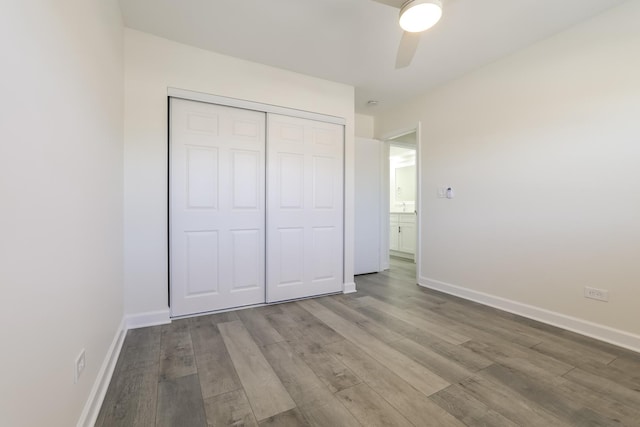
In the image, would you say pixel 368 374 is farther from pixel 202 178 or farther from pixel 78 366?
pixel 202 178

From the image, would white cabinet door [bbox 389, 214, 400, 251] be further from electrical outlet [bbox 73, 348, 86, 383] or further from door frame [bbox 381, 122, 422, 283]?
electrical outlet [bbox 73, 348, 86, 383]

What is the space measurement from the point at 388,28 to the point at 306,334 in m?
2.68

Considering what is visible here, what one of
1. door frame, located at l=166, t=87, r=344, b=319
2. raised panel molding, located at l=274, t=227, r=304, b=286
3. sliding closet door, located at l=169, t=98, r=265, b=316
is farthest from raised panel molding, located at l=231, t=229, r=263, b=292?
door frame, located at l=166, t=87, r=344, b=319

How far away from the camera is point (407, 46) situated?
199 centimetres

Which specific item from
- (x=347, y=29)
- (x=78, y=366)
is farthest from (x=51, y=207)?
(x=347, y=29)

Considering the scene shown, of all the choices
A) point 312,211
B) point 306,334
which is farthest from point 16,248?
point 312,211

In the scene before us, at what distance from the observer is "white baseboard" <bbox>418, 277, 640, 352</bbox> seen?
6.89 feet

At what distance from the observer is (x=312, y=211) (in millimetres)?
3260

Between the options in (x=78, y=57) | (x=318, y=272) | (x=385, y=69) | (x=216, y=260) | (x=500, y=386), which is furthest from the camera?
(x=318, y=272)

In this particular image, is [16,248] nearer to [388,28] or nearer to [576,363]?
[388,28]

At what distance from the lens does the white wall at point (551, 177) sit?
6.95ft

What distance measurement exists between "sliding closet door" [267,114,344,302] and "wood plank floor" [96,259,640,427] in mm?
571

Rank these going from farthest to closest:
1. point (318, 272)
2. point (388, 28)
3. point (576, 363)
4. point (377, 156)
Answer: point (377, 156)
point (318, 272)
point (388, 28)
point (576, 363)

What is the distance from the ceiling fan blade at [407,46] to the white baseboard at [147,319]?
2.90 m
